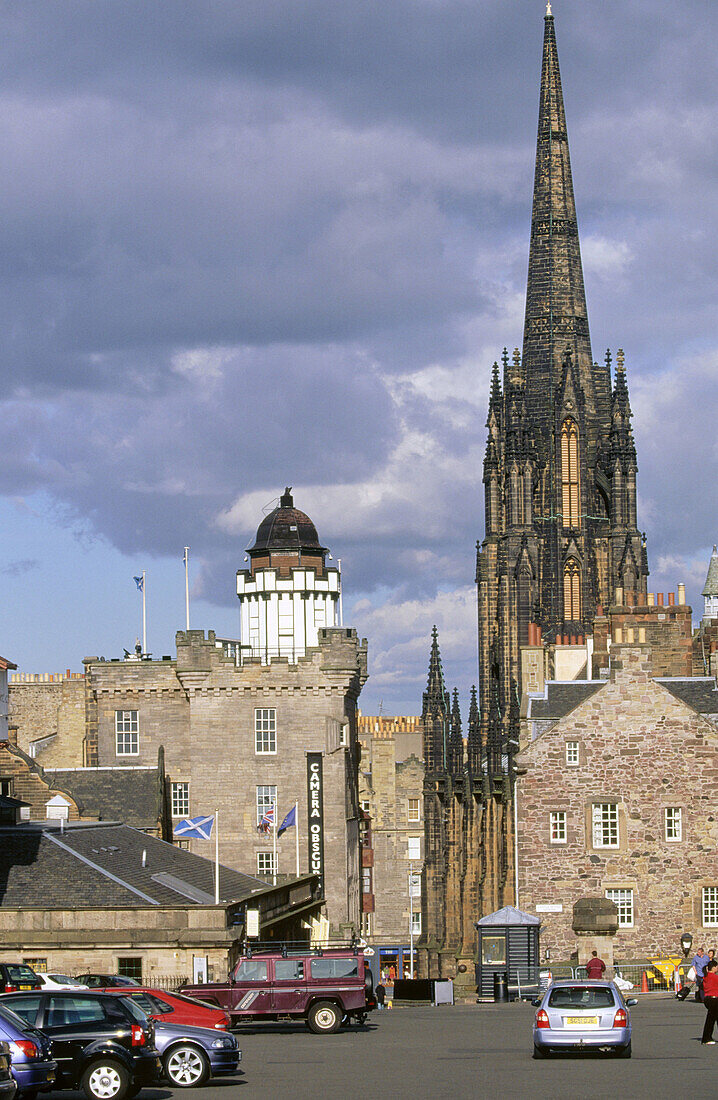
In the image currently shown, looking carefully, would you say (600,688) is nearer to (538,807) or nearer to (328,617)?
(538,807)

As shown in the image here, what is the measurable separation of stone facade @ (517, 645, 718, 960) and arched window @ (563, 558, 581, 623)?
139 feet

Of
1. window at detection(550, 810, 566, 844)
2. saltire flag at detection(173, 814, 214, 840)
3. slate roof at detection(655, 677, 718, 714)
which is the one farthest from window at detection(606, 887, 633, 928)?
saltire flag at detection(173, 814, 214, 840)

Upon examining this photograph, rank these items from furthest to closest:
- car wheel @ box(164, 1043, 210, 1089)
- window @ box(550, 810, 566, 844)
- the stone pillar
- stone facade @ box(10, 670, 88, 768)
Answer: stone facade @ box(10, 670, 88, 768)
window @ box(550, 810, 566, 844)
the stone pillar
car wheel @ box(164, 1043, 210, 1089)

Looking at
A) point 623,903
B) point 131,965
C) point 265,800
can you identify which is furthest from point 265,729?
point 131,965

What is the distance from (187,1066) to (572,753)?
33091mm

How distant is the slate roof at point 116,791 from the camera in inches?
2712

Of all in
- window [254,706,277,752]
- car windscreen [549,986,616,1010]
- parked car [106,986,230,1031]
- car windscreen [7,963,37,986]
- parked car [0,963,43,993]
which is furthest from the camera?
window [254,706,277,752]

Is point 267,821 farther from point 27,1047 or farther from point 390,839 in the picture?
point 27,1047

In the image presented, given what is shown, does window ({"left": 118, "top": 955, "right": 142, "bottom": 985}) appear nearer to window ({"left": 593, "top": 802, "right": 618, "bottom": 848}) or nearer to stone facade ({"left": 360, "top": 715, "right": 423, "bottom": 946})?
window ({"left": 593, "top": 802, "right": 618, "bottom": 848})

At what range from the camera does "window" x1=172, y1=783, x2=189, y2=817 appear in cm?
7369

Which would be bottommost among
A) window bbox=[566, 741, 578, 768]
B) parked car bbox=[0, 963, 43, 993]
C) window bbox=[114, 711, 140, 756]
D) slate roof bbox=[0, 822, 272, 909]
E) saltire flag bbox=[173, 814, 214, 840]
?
parked car bbox=[0, 963, 43, 993]

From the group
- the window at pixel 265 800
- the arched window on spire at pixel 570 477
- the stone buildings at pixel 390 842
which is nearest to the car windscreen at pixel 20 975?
the window at pixel 265 800

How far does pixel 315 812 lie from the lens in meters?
73.2

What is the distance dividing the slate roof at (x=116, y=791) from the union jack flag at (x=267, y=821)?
458 cm
